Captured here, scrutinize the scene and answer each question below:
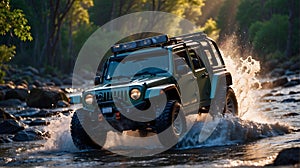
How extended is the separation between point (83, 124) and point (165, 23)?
5592cm

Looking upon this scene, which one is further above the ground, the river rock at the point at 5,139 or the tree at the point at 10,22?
the tree at the point at 10,22

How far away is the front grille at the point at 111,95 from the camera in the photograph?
10242mm

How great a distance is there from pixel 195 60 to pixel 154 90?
2267 mm

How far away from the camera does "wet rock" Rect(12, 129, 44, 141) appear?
13625 mm

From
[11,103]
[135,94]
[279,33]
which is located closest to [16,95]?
[11,103]

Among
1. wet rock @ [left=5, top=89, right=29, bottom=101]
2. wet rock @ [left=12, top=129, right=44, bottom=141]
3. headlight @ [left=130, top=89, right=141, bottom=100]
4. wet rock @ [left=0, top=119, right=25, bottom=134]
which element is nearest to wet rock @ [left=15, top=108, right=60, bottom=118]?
wet rock @ [left=0, top=119, right=25, bottom=134]

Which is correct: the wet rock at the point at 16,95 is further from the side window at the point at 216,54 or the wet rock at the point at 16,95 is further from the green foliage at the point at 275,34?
the green foliage at the point at 275,34

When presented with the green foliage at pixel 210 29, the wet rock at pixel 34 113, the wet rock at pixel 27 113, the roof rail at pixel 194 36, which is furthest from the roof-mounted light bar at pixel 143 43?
the green foliage at pixel 210 29

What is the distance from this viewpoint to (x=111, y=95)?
33.9ft

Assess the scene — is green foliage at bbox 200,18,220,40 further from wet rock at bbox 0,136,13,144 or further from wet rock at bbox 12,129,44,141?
wet rock at bbox 0,136,13,144

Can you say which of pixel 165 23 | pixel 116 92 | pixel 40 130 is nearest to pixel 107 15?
pixel 165 23

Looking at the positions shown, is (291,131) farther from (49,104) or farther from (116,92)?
(49,104)

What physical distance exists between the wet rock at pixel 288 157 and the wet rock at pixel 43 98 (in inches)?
664

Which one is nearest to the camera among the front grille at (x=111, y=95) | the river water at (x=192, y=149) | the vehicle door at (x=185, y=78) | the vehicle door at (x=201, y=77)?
the river water at (x=192, y=149)
